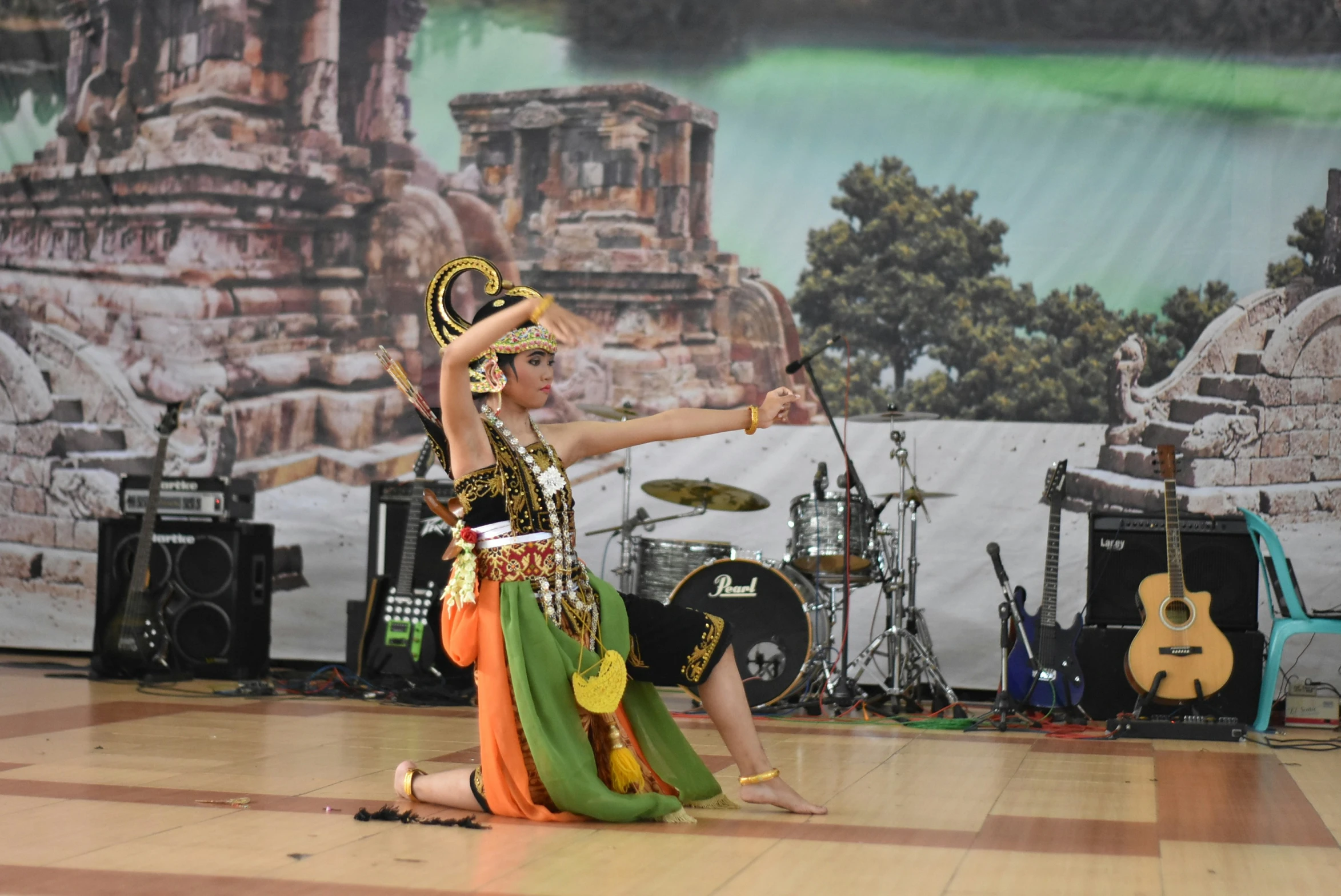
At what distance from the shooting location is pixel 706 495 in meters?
6.79

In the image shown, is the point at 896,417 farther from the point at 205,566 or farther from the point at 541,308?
the point at 541,308

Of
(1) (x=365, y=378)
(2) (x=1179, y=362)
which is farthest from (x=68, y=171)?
(2) (x=1179, y=362)

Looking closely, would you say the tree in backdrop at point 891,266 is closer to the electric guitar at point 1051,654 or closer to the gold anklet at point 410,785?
the electric guitar at point 1051,654

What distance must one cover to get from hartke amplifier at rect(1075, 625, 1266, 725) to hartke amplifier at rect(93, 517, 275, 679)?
3.94 m

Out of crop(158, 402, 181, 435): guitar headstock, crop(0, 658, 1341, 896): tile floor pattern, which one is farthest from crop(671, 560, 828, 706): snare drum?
crop(158, 402, 181, 435): guitar headstock

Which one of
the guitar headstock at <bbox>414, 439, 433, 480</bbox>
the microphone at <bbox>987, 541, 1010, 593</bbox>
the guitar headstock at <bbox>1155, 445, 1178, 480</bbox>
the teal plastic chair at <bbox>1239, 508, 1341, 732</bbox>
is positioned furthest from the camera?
the guitar headstock at <bbox>414, 439, 433, 480</bbox>

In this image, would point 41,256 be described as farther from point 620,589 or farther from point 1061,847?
point 1061,847

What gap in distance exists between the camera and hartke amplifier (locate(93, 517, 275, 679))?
7.26 metres

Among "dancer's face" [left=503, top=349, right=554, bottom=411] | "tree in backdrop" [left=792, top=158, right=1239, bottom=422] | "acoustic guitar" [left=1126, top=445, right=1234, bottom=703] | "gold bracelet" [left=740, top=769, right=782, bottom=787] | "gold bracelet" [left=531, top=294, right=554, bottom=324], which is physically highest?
"tree in backdrop" [left=792, top=158, right=1239, bottom=422]

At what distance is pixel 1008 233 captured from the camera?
24.9 ft

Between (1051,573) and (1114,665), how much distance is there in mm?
489

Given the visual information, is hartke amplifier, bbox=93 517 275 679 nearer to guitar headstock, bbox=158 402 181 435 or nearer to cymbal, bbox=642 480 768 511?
guitar headstock, bbox=158 402 181 435

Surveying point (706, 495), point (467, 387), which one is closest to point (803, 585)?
point (706, 495)

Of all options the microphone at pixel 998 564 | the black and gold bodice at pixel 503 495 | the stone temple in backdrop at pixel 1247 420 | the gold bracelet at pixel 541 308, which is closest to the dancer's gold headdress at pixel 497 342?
the black and gold bodice at pixel 503 495
